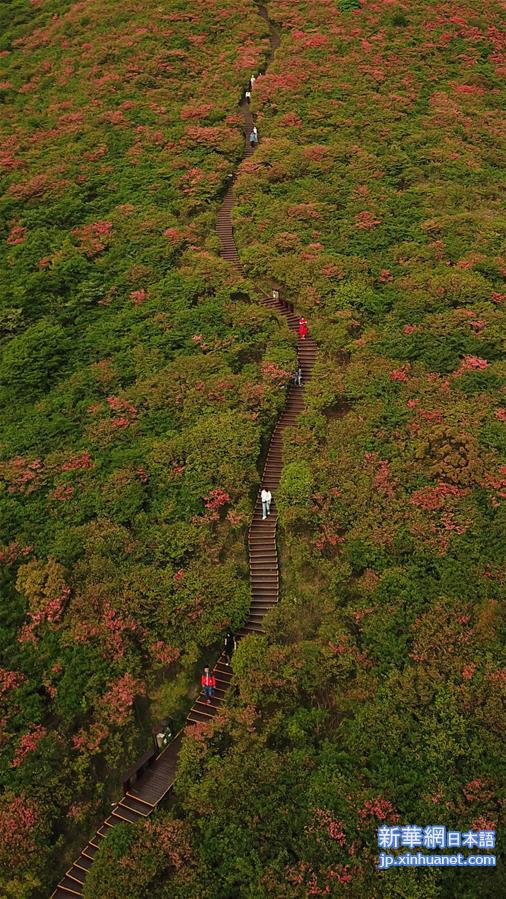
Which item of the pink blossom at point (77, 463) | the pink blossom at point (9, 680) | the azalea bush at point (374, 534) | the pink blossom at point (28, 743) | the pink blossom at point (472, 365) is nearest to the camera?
the azalea bush at point (374, 534)

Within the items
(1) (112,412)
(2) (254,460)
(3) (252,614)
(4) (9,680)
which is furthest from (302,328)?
(4) (9,680)

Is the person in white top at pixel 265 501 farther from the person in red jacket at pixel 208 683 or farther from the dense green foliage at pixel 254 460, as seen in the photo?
the person in red jacket at pixel 208 683

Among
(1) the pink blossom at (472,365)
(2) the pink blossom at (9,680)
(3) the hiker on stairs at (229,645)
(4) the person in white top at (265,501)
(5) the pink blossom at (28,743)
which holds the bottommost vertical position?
(3) the hiker on stairs at (229,645)

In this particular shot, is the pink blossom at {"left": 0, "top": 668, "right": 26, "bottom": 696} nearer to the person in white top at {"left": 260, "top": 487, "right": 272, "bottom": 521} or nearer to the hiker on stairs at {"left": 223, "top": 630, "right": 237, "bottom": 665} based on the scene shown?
the hiker on stairs at {"left": 223, "top": 630, "right": 237, "bottom": 665}

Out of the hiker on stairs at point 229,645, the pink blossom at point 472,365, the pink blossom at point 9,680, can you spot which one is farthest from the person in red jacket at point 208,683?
the pink blossom at point 472,365

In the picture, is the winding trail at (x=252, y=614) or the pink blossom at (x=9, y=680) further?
the pink blossom at (x=9, y=680)

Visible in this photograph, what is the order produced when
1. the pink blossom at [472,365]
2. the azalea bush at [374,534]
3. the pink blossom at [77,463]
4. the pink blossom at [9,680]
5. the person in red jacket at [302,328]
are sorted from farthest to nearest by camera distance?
1. the person in red jacket at [302,328]
2. the pink blossom at [472,365]
3. the pink blossom at [77,463]
4. the pink blossom at [9,680]
5. the azalea bush at [374,534]
